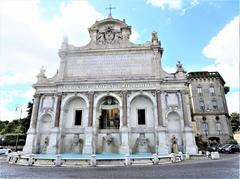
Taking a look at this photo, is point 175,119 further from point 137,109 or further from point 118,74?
point 118,74

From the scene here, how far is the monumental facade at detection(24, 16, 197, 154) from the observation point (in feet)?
76.4

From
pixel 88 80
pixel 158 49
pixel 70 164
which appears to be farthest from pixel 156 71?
pixel 70 164

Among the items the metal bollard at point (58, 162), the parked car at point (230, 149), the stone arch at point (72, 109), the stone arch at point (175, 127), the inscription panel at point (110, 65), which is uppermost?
the inscription panel at point (110, 65)

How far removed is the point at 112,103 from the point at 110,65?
5645 millimetres

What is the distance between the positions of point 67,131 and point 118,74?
10525 millimetres

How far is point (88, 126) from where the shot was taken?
23.8 metres

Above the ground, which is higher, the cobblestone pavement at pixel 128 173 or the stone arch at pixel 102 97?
the stone arch at pixel 102 97

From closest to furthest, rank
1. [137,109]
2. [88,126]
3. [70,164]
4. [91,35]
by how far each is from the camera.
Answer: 1. [70,164]
2. [88,126]
3. [137,109]
4. [91,35]

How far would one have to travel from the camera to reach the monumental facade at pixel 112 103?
23.3 meters

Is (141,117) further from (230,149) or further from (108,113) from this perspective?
(230,149)

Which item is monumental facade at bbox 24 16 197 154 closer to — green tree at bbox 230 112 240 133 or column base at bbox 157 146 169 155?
column base at bbox 157 146 169 155

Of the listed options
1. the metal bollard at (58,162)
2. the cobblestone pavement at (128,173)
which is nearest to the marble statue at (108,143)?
the metal bollard at (58,162)

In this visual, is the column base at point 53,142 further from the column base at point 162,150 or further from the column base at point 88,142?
the column base at point 162,150

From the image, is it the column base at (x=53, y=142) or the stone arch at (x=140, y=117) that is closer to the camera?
the column base at (x=53, y=142)
